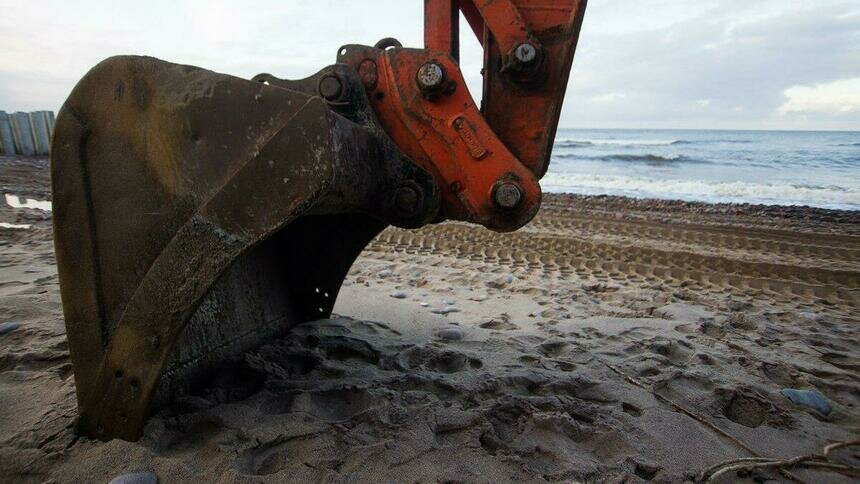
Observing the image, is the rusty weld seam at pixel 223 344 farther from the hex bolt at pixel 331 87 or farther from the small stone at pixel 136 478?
the hex bolt at pixel 331 87

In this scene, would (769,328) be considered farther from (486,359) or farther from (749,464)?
(486,359)

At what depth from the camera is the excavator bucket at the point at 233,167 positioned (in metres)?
1.60

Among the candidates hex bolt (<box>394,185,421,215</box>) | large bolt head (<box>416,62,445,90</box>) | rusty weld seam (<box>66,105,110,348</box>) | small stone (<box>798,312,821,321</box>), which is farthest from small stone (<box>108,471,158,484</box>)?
small stone (<box>798,312,821,321</box>)

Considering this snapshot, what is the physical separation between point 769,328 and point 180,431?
12.5ft

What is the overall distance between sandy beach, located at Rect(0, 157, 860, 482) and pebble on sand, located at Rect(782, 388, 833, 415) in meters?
0.01

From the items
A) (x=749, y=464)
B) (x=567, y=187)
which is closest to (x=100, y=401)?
(x=749, y=464)

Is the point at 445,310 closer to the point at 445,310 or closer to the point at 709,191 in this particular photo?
the point at 445,310

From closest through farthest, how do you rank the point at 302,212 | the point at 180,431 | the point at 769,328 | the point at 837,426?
the point at 302,212 → the point at 180,431 → the point at 837,426 → the point at 769,328

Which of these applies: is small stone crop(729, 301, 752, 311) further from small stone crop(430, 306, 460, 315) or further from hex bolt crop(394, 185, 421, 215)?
hex bolt crop(394, 185, 421, 215)

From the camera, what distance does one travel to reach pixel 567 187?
1456 cm

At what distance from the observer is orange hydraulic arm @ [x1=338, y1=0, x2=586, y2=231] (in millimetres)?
2070

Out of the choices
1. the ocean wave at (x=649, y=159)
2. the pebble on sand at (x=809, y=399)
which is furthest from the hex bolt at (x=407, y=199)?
the ocean wave at (x=649, y=159)

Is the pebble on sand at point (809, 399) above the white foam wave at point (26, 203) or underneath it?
underneath

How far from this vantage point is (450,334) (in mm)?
3219
